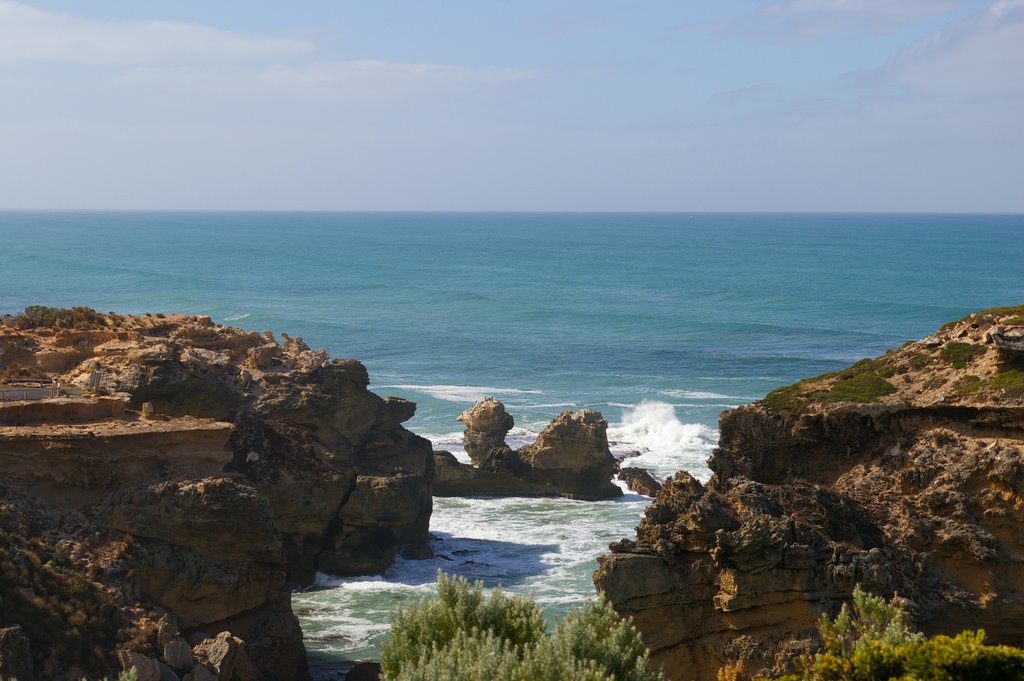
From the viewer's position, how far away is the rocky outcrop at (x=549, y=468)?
49.1m

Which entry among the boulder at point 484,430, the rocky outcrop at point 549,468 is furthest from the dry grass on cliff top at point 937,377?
the boulder at point 484,430

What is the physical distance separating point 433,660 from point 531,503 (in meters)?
32.1

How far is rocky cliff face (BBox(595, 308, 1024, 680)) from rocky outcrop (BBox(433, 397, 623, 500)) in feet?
76.6

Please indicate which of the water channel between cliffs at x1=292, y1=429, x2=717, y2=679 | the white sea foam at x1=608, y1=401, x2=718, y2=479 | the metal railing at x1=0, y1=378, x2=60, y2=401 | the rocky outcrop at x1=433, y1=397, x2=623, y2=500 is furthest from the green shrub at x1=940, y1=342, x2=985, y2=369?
the white sea foam at x1=608, y1=401, x2=718, y2=479

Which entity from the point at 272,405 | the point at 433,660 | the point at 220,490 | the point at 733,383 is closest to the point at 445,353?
the point at 733,383

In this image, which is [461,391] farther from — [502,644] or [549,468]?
[502,644]

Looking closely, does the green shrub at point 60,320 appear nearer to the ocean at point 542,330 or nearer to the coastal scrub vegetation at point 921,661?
the ocean at point 542,330

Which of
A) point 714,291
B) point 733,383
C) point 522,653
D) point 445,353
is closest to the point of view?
point 522,653

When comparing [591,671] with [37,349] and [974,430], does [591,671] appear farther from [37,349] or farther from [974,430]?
[37,349]

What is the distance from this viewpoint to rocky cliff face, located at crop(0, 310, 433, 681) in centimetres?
2589

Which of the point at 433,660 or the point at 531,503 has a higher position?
the point at 433,660

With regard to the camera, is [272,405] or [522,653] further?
[272,405]

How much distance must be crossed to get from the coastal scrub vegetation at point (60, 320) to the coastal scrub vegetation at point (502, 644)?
24.0m

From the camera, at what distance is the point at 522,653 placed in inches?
732
